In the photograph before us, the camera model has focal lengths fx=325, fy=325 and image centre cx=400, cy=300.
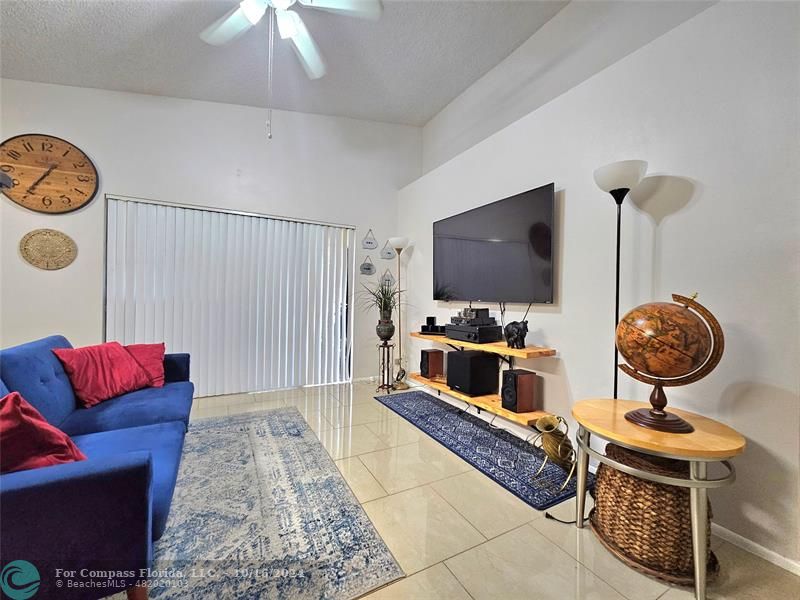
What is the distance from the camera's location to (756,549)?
1479 mm

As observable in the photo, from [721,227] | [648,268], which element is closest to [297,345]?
[648,268]

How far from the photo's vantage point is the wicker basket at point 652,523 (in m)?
1.32

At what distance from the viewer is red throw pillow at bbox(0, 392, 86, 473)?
103 centimetres

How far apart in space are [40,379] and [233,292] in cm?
208

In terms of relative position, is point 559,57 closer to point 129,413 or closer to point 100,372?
point 129,413

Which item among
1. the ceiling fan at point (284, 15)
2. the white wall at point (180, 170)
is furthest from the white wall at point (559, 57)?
the ceiling fan at point (284, 15)

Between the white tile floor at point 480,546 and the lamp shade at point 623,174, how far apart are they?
1.81 meters

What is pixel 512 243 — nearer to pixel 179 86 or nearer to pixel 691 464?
pixel 691 464

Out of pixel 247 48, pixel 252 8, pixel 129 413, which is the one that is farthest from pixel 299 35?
pixel 129 413

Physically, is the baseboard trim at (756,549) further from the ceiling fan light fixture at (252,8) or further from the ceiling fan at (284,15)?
the ceiling fan light fixture at (252,8)

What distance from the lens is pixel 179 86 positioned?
344 cm

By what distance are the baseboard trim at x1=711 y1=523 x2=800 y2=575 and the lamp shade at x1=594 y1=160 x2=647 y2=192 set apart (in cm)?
180

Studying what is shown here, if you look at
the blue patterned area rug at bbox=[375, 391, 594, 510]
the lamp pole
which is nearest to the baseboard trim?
the blue patterned area rug at bbox=[375, 391, 594, 510]

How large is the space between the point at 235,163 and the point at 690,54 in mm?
Result: 4087
